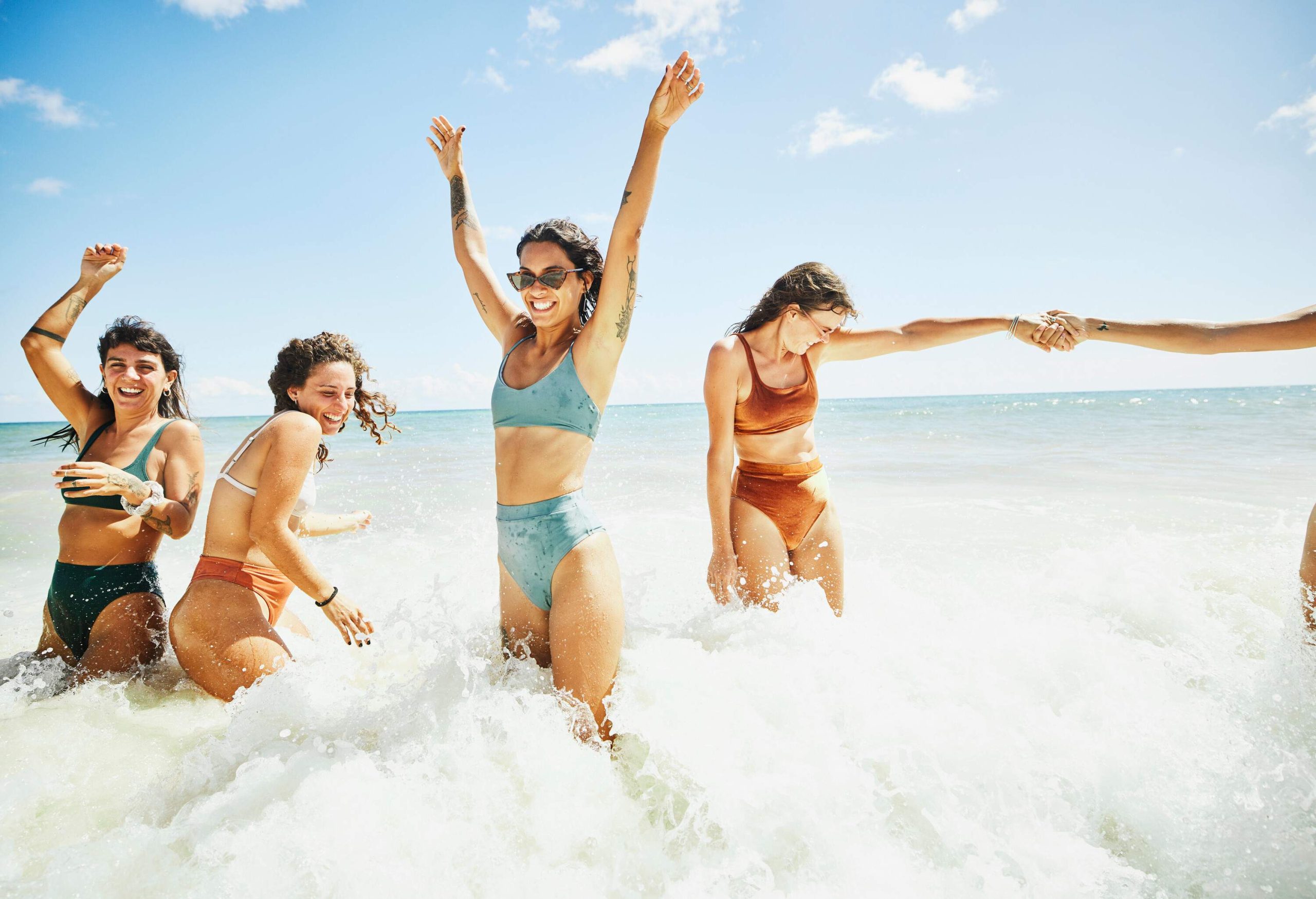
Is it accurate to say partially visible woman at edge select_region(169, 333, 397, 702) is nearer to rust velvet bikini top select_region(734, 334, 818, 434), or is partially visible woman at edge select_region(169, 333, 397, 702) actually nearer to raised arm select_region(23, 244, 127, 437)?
raised arm select_region(23, 244, 127, 437)

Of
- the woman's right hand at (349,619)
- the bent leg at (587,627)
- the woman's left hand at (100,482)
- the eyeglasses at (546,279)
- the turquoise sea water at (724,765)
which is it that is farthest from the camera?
the woman's left hand at (100,482)

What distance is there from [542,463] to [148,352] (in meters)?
2.71

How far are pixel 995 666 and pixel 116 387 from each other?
5.06m

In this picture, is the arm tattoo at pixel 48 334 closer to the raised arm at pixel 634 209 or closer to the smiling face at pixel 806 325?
the raised arm at pixel 634 209

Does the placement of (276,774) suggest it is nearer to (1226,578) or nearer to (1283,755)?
(1283,755)

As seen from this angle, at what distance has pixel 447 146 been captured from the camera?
3.79 metres

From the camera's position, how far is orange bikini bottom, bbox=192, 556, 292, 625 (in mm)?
3146

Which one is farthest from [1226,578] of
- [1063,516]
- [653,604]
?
[653,604]

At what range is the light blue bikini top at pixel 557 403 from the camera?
2.64 m

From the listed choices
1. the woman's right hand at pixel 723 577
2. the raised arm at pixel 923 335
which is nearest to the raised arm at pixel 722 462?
the woman's right hand at pixel 723 577

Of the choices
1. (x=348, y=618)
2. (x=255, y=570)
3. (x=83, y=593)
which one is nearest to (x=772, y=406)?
(x=348, y=618)

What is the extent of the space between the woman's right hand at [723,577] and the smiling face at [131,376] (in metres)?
3.34

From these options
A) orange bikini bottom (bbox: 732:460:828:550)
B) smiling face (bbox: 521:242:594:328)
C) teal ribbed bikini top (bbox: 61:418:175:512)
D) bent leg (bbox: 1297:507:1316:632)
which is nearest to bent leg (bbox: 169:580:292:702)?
teal ribbed bikini top (bbox: 61:418:175:512)

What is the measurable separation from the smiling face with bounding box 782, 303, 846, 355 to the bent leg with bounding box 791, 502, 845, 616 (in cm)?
97
